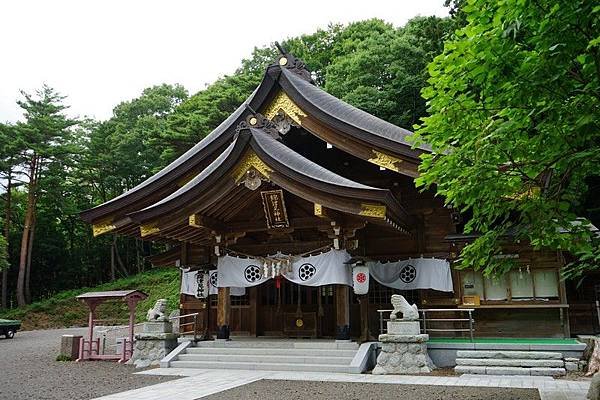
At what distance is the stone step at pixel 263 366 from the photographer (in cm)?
1048

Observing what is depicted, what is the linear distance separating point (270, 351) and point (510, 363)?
201 inches

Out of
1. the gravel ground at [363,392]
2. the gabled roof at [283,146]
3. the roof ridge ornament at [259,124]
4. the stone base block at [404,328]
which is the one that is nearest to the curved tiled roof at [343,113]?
the gabled roof at [283,146]

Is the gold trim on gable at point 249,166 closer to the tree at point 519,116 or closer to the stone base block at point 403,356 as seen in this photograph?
the stone base block at point 403,356

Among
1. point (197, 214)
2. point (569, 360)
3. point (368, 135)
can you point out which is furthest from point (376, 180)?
point (569, 360)

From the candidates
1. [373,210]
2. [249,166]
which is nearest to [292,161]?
[249,166]

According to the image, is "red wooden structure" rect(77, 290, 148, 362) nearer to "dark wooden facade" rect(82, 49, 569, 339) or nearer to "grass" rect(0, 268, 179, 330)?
"dark wooden facade" rect(82, 49, 569, 339)

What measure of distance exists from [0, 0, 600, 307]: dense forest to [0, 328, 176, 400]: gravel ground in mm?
6660

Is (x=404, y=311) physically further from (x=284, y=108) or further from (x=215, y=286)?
(x=284, y=108)

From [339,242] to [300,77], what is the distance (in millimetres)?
6048

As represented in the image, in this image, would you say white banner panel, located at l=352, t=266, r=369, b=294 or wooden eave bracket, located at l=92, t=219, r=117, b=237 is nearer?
white banner panel, located at l=352, t=266, r=369, b=294

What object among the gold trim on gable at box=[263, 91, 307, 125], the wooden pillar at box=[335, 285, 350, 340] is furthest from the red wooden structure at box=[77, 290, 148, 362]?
the gold trim on gable at box=[263, 91, 307, 125]

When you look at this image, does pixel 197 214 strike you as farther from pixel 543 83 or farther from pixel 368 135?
pixel 543 83

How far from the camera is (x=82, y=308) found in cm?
3244

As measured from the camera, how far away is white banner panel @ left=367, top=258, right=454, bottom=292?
41.3 ft
